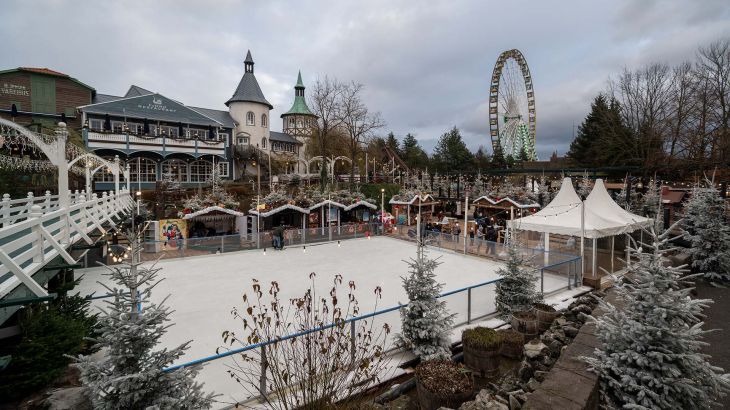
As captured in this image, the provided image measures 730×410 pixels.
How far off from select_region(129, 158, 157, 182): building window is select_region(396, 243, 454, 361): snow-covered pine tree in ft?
109

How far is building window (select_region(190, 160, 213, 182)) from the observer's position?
36.1 m

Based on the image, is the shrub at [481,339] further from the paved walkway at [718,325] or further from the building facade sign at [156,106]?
the building facade sign at [156,106]

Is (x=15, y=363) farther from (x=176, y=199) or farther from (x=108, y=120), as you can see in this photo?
(x=108, y=120)

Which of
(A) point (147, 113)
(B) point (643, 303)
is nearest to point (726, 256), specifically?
(B) point (643, 303)

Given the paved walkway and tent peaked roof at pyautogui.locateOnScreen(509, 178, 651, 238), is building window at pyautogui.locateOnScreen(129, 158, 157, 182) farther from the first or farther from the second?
the paved walkway

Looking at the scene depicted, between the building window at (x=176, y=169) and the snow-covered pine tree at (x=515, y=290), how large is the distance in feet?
114

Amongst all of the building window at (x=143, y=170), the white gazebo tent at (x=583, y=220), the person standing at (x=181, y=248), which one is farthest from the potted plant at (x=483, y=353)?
the building window at (x=143, y=170)

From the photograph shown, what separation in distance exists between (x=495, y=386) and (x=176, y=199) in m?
26.9

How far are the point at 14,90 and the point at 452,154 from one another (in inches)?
2258

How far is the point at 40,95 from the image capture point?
105ft

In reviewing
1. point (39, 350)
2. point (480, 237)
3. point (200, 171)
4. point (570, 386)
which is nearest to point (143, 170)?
point (200, 171)

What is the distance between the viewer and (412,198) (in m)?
26.5

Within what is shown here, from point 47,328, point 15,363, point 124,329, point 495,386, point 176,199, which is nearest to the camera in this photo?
point 124,329

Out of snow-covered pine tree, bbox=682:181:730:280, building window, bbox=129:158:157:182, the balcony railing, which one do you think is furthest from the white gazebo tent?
building window, bbox=129:158:157:182
